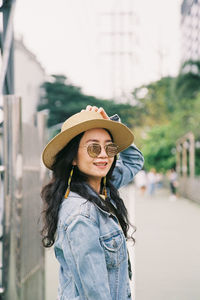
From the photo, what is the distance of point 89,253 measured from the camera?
2.15m

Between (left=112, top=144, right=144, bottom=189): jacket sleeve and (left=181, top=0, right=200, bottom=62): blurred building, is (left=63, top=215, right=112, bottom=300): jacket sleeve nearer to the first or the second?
(left=112, top=144, right=144, bottom=189): jacket sleeve

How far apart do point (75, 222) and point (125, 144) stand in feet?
2.53

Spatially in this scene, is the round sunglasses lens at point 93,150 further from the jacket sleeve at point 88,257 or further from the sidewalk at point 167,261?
the sidewalk at point 167,261

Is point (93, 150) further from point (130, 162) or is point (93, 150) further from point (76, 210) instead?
point (130, 162)

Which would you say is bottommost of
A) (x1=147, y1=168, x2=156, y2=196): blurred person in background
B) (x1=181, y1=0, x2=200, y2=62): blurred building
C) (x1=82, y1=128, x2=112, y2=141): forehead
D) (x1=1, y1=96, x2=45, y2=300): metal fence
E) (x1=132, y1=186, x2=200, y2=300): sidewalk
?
(x1=147, y1=168, x2=156, y2=196): blurred person in background

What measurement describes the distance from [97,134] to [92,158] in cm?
13

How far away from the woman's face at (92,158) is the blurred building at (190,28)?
6009 centimetres

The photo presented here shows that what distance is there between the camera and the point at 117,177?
10.5 ft

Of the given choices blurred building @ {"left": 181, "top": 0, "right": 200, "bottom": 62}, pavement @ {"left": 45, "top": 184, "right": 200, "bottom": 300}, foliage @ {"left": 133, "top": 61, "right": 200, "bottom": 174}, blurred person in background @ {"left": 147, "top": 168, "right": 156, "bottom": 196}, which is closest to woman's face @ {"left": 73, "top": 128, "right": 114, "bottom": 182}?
pavement @ {"left": 45, "top": 184, "right": 200, "bottom": 300}

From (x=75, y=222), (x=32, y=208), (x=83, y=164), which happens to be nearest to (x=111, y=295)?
(x=75, y=222)

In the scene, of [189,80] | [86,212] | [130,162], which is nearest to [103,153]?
[86,212]

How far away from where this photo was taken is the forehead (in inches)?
98.6

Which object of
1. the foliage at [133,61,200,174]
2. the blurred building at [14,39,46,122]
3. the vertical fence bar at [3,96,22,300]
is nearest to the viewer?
the vertical fence bar at [3,96,22,300]

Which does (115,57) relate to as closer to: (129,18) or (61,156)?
(129,18)
